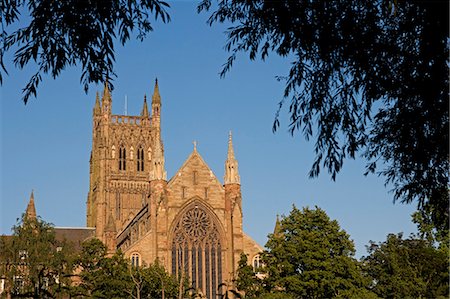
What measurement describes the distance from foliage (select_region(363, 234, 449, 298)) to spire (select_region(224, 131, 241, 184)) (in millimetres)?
15448

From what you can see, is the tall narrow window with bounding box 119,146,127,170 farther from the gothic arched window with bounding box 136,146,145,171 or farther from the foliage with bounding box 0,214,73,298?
the foliage with bounding box 0,214,73,298

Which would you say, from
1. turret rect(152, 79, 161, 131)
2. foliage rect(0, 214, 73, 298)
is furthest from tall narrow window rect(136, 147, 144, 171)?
foliage rect(0, 214, 73, 298)

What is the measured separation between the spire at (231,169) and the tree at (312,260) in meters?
15.8

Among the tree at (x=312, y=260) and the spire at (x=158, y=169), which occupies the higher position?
the spire at (x=158, y=169)

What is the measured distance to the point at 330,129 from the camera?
496 inches

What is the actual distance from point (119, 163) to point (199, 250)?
108 feet

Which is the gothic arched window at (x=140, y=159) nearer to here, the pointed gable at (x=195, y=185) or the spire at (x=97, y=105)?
the spire at (x=97, y=105)

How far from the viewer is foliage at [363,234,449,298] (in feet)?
160

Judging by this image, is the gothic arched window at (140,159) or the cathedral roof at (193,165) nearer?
the cathedral roof at (193,165)

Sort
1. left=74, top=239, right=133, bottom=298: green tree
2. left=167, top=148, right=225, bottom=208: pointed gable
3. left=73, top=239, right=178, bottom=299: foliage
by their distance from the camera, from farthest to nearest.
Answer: left=167, top=148, right=225, bottom=208: pointed gable, left=73, top=239, right=178, bottom=299: foliage, left=74, top=239, right=133, bottom=298: green tree

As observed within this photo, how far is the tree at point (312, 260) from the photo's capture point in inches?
1882

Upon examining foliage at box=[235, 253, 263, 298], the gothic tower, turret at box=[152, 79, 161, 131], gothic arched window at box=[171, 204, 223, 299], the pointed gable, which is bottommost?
foliage at box=[235, 253, 263, 298]

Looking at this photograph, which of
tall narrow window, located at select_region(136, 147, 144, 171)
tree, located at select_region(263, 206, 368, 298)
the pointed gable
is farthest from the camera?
tall narrow window, located at select_region(136, 147, 144, 171)

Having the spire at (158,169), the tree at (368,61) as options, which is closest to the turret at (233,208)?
the spire at (158,169)
